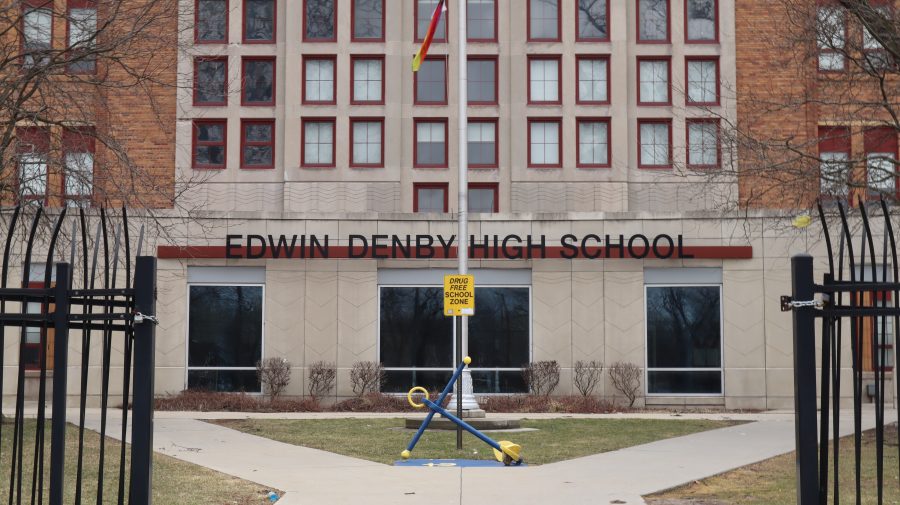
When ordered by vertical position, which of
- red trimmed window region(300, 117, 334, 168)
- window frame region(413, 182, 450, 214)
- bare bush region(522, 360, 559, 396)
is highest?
red trimmed window region(300, 117, 334, 168)

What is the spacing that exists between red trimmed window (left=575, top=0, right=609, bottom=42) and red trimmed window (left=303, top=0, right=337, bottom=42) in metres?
7.25

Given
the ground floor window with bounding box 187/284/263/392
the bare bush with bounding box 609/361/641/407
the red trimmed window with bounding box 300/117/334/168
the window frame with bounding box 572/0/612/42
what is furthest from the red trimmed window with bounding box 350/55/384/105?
the bare bush with bounding box 609/361/641/407

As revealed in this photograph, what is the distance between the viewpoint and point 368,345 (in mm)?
29578

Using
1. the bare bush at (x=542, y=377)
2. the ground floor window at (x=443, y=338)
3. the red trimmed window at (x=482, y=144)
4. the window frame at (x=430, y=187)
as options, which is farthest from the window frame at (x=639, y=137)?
the bare bush at (x=542, y=377)

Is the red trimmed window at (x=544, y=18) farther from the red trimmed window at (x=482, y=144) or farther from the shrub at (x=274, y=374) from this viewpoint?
the shrub at (x=274, y=374)

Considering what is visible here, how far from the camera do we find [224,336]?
2989 cm

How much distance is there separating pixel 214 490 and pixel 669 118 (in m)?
22.8

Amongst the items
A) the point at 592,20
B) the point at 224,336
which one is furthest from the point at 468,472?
the point at 592,20

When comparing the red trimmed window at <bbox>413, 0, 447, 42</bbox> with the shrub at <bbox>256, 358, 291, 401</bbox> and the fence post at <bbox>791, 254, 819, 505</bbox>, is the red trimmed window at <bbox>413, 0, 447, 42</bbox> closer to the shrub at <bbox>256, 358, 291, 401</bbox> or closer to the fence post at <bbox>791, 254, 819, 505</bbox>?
the shrub at <bbox>256, 358, 291, 401</bbox>

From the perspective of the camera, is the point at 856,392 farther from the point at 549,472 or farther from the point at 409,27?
the point at 409,27

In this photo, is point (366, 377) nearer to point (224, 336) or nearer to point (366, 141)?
point (224, 336)

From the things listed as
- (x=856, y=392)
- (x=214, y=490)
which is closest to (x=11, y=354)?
(x=214, y=490)

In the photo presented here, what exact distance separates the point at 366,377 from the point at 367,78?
30.0 ft

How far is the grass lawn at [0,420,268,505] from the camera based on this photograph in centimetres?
1168
